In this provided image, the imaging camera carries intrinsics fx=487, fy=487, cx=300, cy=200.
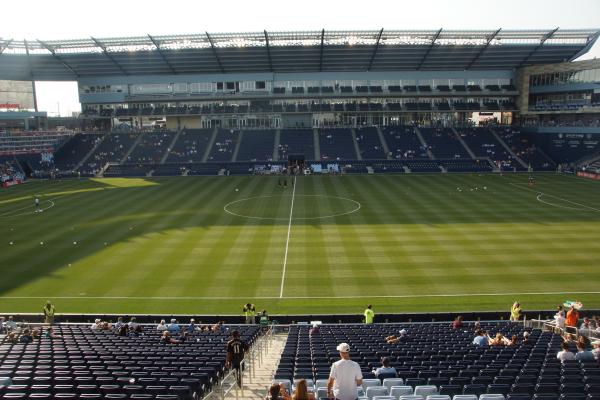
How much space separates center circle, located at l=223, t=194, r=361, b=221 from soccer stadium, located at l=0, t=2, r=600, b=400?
444 mm

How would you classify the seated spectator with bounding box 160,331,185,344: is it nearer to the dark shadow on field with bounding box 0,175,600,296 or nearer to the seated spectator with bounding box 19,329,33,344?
the seated spectator with bounding box 19,329,33,344

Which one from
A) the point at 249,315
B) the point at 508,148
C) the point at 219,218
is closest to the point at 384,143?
the point at 508,148

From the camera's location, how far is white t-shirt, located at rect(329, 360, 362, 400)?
8.30m

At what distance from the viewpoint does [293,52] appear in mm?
89812

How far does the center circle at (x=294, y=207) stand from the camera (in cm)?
4922

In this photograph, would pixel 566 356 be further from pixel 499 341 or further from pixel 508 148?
pixel 508 148

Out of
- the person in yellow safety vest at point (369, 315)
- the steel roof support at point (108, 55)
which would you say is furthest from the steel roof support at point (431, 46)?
the person in yellow safety vest at point (369, 315)

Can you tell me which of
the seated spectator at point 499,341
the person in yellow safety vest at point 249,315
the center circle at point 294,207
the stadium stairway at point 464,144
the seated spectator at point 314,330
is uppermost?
the stadium stairway at point 464,144

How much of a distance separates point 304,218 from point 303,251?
10926 mm

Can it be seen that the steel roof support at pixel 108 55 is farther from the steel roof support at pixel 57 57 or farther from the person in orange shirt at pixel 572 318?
the person in orange shirt at pixel 572 318

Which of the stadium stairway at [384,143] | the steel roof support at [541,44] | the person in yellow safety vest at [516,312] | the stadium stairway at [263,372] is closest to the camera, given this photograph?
the stadium stairway at [263,372]

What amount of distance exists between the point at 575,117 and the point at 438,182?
126 ft

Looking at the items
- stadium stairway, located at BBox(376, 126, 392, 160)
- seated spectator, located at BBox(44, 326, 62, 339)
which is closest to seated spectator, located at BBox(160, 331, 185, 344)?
seated spectator, located at BBox(44, 326, 62, 339)

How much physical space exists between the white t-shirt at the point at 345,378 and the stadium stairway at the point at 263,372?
18.0 ft
